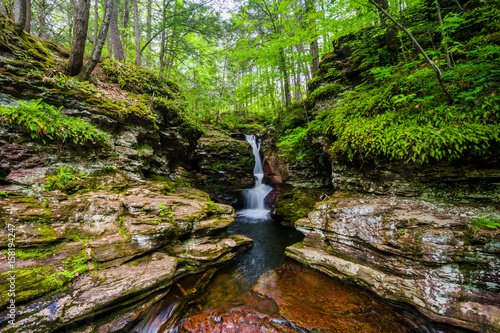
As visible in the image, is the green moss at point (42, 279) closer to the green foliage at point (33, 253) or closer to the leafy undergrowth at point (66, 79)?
the green foliage at point (33, 253)

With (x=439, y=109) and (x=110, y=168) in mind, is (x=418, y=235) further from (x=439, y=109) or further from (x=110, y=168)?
(x=110, y=168)

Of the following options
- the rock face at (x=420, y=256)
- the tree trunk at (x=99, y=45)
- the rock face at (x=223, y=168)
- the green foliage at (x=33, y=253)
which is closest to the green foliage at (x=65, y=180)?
the green foliage at (x=33, y=253)

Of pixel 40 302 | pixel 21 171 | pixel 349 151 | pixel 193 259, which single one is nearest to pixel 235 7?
pixel 349 151

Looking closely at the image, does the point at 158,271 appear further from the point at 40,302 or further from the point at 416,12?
the point at 416,12

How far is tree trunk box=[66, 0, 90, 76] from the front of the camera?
4.96m

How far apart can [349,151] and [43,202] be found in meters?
7.62

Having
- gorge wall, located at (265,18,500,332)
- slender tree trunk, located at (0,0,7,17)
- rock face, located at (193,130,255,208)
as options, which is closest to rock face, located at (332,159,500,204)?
gorge wall, located at (265,18,500,332)

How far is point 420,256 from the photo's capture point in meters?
3.50

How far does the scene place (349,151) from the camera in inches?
202

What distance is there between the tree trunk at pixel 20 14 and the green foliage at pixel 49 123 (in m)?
2.40

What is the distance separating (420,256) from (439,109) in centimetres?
323

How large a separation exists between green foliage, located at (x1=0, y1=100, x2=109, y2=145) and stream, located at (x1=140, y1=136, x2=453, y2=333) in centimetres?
470

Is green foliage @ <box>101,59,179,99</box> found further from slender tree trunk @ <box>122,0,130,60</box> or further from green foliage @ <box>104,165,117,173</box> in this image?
green foliage @ <box>104,165,117,173</box>

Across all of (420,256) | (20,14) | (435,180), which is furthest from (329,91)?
(20,14)
